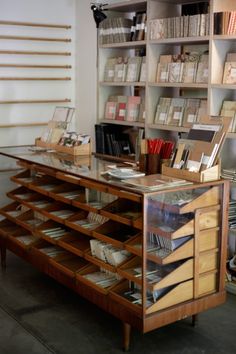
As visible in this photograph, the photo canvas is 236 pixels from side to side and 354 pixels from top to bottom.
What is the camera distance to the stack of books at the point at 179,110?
4.43 meters

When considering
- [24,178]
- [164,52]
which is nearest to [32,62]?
[164,52]

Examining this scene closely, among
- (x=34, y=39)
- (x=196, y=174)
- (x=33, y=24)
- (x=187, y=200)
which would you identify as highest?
(x=33, y=24)

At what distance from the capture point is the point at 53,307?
378 cm

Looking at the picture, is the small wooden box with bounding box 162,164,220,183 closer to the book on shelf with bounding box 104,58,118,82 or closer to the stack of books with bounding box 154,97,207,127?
the stack of books with bounding box 154,97,207,127

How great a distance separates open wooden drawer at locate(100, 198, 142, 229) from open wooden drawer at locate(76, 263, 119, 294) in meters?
0.41

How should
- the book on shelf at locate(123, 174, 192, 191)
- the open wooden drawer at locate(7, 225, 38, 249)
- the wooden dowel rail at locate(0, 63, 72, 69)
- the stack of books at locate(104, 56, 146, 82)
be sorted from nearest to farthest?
the book on shelf at locate(123, 174, 192, 191) < the open wooden drawer at locate(7, 225, 38, 249) < the stack of books at locate(104, 56, 146, 82) < the wooden dowel rail at locate(0, 63, 72, 69)

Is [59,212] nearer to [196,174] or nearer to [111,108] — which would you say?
[196,174]

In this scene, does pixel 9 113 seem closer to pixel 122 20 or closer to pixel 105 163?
pixel 122 20

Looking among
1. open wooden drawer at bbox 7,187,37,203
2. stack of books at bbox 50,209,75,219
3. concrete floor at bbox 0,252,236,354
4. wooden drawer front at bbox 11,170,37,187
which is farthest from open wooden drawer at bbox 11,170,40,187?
concrete floor at bbox 0,252,236,354

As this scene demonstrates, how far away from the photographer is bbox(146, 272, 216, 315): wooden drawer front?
A: 2965 millimetres

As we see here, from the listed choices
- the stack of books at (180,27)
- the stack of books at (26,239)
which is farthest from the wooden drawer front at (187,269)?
the stack of books at (180,27)

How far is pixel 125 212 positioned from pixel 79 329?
88 centimetres

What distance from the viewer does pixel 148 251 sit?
292 cm

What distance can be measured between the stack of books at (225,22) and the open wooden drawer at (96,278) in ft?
6.67
